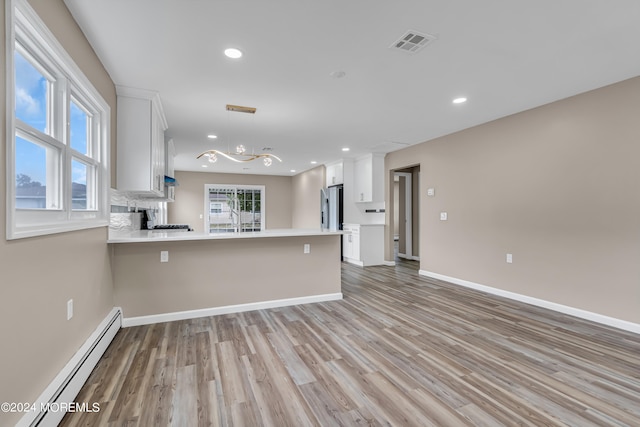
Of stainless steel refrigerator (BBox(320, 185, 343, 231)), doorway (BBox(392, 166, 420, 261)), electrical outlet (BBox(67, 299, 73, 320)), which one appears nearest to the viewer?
electrical outlet (BBox(67, 299, 73, 320))

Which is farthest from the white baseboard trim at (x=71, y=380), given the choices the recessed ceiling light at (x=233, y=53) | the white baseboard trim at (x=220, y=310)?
the recessed ceiling light at (x=233, y=53)

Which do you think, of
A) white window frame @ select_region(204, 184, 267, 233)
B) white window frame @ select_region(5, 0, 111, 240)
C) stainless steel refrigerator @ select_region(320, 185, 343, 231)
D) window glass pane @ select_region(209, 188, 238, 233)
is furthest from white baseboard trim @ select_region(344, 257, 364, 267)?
white window frame @ select_region(5, 0, 111, 240)

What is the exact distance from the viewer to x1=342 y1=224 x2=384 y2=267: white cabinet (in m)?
6.46

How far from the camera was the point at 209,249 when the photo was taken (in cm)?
344

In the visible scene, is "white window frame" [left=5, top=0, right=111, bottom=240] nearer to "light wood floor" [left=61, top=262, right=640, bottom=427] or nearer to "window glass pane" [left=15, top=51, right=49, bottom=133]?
"window glass pane" [left=15, top=51, right=49, bottom=133]

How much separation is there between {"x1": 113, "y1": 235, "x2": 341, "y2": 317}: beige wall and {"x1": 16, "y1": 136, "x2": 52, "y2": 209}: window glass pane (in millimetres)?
1463

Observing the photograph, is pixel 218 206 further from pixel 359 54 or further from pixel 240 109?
pixel 359 54

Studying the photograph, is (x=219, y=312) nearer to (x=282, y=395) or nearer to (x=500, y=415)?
(x=282, y=395)

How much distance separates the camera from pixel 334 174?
7648mm

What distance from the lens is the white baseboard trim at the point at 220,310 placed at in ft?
10.3

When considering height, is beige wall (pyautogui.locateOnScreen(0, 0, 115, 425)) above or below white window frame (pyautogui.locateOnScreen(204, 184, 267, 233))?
below

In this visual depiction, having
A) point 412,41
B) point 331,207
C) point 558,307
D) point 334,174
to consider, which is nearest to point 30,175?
point 412,41

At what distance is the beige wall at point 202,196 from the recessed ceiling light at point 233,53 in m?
7.33

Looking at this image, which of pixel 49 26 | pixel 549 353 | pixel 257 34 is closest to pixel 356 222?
pixel 549 353
